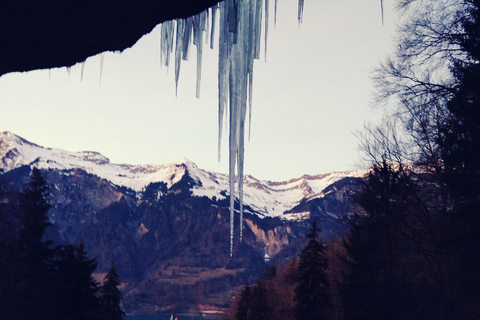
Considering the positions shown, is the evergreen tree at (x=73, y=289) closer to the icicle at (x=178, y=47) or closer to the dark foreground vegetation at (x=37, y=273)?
the dark foreground vegetation at (x=37, y=273)

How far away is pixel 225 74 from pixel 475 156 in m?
9.60

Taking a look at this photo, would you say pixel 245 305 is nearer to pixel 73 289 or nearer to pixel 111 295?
pixel 111 295

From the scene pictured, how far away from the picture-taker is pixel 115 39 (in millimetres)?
2566

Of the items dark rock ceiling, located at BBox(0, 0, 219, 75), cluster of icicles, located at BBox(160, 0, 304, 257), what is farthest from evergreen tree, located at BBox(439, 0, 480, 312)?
dark rock ceiling, located at BBox(0, 0, 219, 75)

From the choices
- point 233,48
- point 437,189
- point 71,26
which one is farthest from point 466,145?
point 71,26

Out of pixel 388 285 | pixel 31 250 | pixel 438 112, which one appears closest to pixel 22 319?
pixel 31 250

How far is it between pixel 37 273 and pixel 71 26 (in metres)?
22.4

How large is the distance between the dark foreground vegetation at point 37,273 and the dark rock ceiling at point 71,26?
18545 millimetres

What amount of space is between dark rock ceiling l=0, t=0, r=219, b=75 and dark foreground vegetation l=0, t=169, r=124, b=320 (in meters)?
18.5

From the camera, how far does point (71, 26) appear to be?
2354 millimetres

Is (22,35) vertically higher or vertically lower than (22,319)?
higher

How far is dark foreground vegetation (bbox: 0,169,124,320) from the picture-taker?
20.0 m

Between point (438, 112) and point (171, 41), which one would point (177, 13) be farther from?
point (438, 112)

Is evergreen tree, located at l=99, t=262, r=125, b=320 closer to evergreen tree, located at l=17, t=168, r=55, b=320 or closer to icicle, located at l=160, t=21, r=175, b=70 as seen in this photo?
evergreen tree, located at l=17, t=168, r=55, b=320
